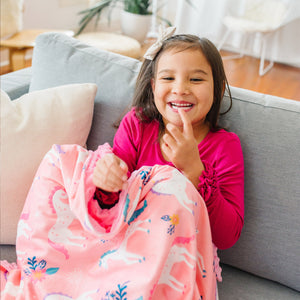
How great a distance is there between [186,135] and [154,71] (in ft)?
0.98

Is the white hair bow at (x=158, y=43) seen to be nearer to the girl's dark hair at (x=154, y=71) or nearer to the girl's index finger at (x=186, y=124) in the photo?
the girl's dark hair at (x=154, y=71)

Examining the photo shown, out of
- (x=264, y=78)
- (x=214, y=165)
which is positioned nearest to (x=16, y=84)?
(x=214, y=165)

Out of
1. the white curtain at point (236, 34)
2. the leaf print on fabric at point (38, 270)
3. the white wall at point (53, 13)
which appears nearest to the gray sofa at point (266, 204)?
the leaf print on fabric at point (38, 270)

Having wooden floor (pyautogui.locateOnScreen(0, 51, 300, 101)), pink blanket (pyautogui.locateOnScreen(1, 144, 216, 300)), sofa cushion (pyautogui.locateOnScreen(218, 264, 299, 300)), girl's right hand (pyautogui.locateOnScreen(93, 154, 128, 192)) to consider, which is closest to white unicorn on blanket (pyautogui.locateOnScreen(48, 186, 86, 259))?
pink blanket (pyautogui.locateOnScreen(1, 144, 216, 300))

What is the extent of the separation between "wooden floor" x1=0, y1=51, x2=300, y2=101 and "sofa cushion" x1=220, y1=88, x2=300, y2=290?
90.8 inches

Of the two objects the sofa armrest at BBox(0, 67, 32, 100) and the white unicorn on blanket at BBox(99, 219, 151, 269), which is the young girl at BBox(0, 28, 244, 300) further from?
the sofa armrest at BBox(0, 67, 32, 100)

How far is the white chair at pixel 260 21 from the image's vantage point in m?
3.84

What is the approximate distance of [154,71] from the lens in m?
1.13

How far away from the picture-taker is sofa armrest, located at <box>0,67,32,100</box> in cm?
137

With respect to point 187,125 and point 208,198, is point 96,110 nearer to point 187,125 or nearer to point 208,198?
point 187,125

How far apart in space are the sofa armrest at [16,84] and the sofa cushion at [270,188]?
820 millimetres

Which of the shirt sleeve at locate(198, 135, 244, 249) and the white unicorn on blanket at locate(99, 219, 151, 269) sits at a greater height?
the shirt sleeve at locate(198, 135, 244, 249)

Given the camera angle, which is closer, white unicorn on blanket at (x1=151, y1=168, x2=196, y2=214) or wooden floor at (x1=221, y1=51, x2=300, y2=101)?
white unicorn on blanket at (x1=151, y1=168, x2=196, y2=214)

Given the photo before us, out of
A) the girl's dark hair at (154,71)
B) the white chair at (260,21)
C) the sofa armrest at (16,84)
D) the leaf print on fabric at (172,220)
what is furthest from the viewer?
the white chair at (260,21)
